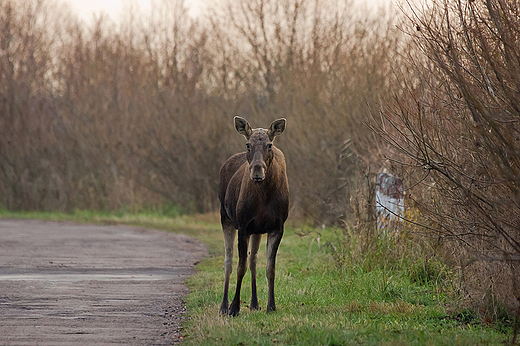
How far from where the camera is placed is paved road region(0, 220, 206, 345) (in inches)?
328

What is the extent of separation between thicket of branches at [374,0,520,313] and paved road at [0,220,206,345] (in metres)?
3.20

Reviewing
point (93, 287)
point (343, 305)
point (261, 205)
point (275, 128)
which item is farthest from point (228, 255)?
point (93, 287)

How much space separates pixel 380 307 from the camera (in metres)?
9.55

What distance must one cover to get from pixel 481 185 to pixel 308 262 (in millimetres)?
7422

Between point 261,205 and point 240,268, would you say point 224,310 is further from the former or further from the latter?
point 261,205

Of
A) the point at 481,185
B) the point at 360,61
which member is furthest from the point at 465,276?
the point at 360,61

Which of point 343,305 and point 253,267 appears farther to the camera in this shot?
point 253,267

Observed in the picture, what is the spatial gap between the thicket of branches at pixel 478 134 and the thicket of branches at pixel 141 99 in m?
15.5

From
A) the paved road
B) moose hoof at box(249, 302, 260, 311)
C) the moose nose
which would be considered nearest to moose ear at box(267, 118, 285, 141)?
the moose nose

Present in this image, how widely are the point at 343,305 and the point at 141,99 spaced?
977 inches

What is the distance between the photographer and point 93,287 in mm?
12070

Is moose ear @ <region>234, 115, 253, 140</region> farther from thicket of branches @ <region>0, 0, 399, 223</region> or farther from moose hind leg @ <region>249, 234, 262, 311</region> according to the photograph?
thicket of branches @ <region>0, 0, 399, 223</region>

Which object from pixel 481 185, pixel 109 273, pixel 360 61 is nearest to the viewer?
pixel 481 185

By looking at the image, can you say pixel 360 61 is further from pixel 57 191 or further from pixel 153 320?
pixel 57 191
